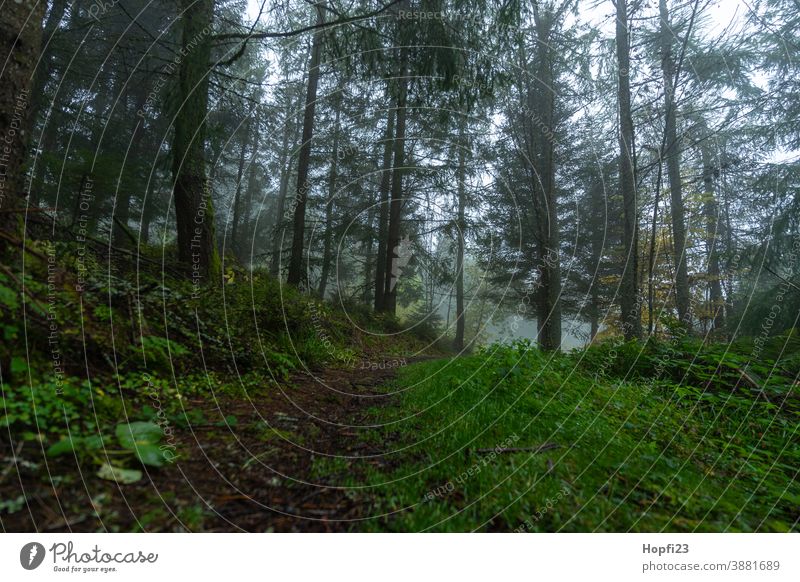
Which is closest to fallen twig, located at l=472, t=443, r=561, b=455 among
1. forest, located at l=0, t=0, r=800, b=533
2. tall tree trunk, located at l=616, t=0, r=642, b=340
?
forest, located at l=0, t=0, r=800, b=533

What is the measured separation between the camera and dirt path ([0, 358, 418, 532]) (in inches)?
55.6

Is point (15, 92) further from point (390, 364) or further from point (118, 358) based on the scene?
point (390, 364)

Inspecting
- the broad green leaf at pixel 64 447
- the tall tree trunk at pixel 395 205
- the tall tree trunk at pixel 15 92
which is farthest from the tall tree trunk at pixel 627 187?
the tall tree trunk at pixel 15 92

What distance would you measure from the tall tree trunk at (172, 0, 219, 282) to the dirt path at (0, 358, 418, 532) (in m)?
3.78

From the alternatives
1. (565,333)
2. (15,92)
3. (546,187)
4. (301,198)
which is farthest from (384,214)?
(565,333)

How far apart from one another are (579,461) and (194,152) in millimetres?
7183

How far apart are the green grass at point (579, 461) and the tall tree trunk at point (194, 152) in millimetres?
4818

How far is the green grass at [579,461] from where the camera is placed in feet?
5.60

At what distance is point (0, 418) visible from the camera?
1595mm

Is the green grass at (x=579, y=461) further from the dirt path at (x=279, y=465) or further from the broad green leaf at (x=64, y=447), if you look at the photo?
the broad green leaf at (x=64, y=447)

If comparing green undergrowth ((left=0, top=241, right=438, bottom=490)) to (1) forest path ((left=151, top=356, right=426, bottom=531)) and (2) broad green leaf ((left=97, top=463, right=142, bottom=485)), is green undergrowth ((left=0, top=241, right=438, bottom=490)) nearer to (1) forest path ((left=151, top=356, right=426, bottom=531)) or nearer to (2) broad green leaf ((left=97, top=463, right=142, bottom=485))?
(2) broad green leaf ((left=97, top=463, right=142, bottom=485))

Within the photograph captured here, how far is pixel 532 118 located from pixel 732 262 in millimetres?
6442

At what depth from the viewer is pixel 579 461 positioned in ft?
7.16
